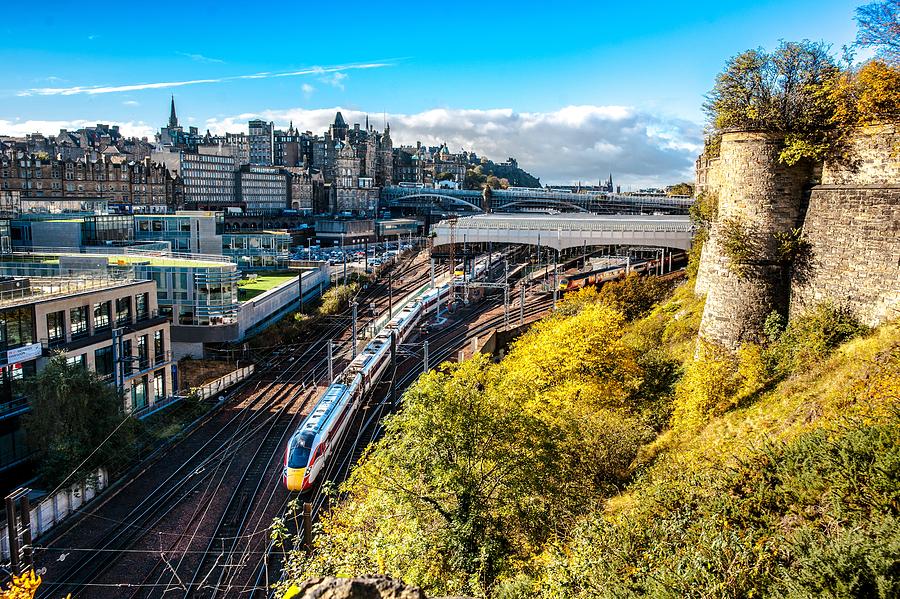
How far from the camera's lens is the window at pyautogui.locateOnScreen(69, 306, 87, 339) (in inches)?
955

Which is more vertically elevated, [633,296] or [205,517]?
[633,296]

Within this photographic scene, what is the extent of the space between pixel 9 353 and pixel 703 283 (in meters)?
22.7

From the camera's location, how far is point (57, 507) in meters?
18.6

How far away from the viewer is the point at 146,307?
94.8 feet

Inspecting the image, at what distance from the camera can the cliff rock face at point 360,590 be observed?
17.6 ft

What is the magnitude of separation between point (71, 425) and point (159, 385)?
8592 millimetres

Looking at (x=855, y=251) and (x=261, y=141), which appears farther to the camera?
(x=261, y=141)

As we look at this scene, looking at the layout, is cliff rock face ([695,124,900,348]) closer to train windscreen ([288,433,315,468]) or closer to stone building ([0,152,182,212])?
train windscreen ([288,433,315,468])

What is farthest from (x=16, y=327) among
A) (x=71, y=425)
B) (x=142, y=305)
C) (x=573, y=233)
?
(x=573, y=233)

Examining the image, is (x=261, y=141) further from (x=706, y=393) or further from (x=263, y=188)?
(x=706, y=393)

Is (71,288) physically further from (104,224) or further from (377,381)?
(104,224)

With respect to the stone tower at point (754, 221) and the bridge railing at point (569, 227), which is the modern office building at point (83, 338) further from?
the bridge railing at point (569, 227)

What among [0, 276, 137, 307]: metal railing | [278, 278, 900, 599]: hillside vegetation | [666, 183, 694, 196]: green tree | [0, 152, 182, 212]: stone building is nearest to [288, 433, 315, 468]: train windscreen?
[278, 278, 900, 599]: hillside vegetation

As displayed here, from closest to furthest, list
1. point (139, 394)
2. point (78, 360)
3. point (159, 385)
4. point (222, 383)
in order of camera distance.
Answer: point (78, 360), point (139, 394), point (159, 385), point (222, 383)
